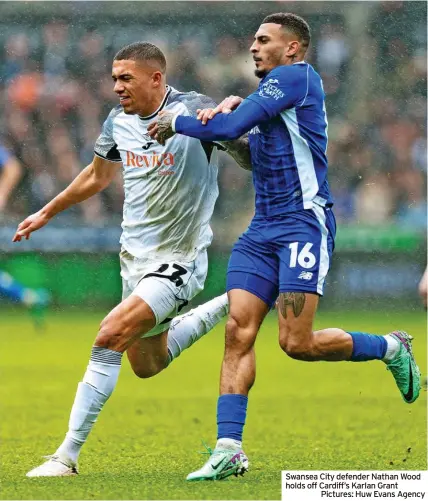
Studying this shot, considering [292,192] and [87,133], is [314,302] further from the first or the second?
[87,133]

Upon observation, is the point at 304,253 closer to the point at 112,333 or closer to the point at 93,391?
the point at 112,333

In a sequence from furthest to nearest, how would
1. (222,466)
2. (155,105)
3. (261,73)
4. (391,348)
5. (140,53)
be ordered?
(391,348) → (155,105) → (140,53) → (261,73) → (222,466)

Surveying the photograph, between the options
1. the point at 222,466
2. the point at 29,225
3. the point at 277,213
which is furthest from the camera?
the point at 29,225

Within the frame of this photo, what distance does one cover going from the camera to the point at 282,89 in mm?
6676

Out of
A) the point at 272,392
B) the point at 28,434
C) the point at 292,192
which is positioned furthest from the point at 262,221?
the point at 272,392

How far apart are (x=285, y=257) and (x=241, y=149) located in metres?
0.70

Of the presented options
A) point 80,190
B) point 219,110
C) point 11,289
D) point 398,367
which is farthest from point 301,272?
point 11,289

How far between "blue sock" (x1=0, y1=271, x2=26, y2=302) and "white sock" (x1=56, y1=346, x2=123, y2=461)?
9528 millimetres

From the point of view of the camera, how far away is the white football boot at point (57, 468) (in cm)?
671

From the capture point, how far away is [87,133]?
778 inches

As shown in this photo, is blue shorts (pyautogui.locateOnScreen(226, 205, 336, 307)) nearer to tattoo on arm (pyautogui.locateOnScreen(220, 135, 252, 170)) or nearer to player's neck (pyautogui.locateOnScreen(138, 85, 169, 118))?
tattoo on arm (pyautogui.locateOnScreen(220, 135, 252, 170))

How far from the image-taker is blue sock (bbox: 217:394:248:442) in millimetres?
6648

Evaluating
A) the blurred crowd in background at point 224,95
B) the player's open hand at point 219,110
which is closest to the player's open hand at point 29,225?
the player's open hand at point 219,110
